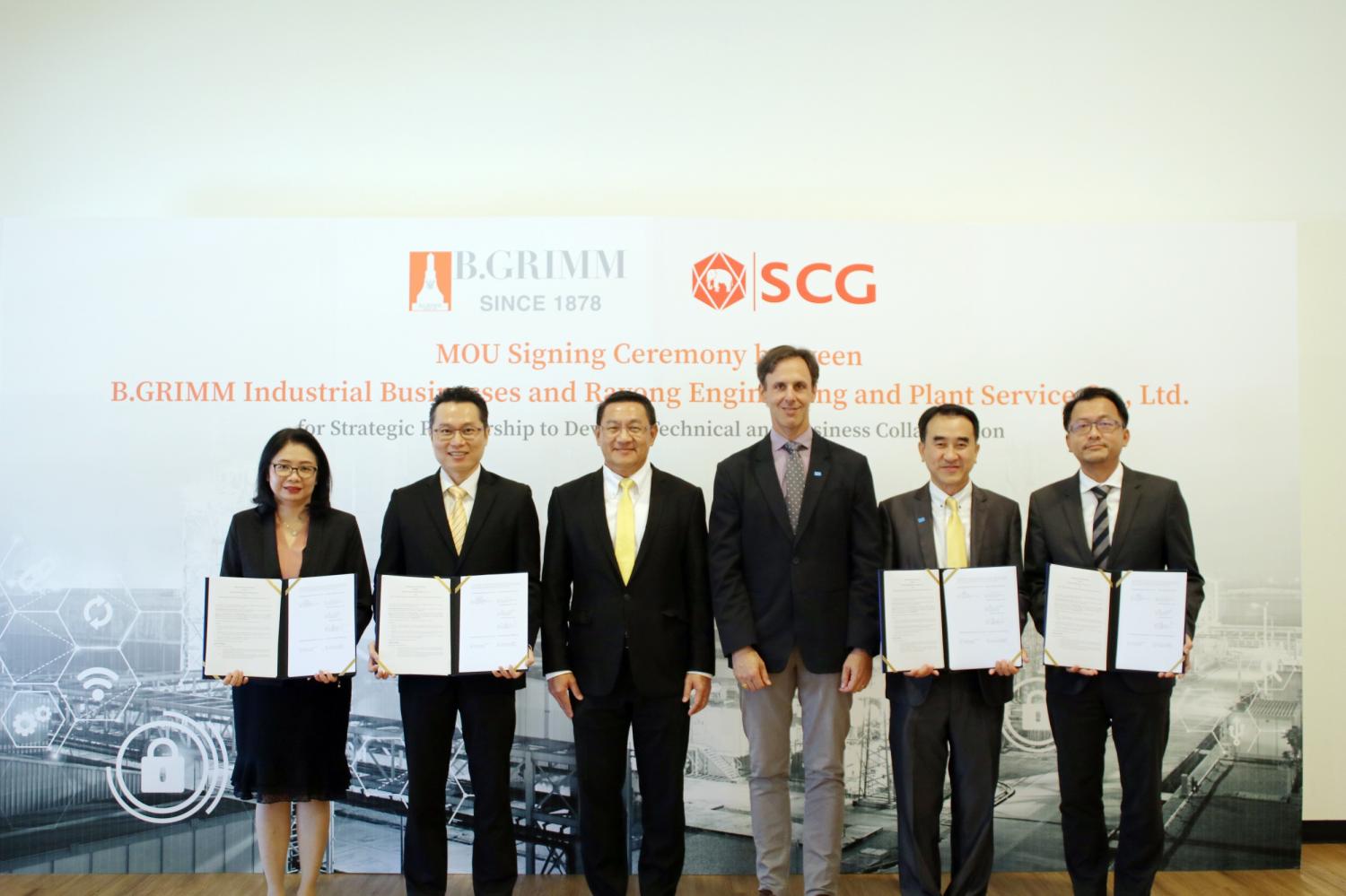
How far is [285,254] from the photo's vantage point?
3.68 meters

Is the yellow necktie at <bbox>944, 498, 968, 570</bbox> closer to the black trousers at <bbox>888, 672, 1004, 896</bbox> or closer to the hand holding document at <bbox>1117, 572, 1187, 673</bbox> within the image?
the black trousers at <bbox>888, 672, 1004, 896</bbox>

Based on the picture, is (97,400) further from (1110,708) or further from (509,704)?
(1110,708)

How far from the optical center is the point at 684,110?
424cm

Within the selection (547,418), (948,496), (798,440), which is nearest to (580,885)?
→ (547,418)

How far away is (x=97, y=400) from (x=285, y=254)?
0.95 metres

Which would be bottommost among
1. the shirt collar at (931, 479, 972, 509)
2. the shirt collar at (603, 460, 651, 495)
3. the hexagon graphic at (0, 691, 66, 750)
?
the hexagon graphic at (0, 691, 66, 750)

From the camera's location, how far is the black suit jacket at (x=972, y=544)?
2.94 metres

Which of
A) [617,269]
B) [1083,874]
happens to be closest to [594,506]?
[617,269]

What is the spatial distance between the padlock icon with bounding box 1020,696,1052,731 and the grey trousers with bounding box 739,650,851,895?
107 centimetres

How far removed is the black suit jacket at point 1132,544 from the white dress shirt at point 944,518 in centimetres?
28

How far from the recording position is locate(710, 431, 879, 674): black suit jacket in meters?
2.97

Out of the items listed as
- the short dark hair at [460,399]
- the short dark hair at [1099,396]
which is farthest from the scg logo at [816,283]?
the short dark hair at [460,399]

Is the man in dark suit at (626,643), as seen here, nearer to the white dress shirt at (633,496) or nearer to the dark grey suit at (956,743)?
the white dress shirt at (633,496)

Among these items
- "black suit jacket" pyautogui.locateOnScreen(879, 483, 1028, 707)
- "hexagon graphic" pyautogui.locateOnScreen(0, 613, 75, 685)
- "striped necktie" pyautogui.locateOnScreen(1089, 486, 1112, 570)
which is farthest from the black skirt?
"striped necktie" pyautogui.locateOnScreen(1089, 486, 1112, 570)
